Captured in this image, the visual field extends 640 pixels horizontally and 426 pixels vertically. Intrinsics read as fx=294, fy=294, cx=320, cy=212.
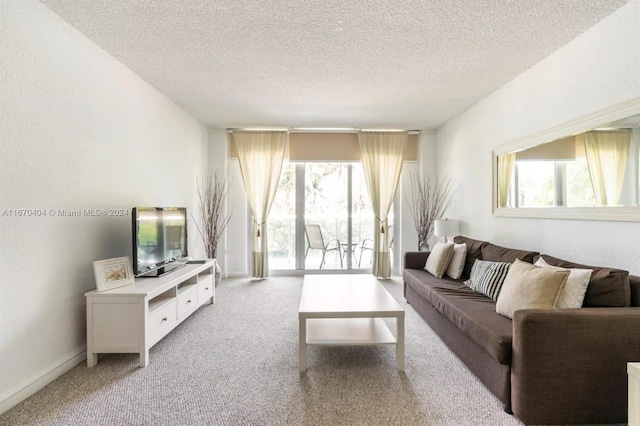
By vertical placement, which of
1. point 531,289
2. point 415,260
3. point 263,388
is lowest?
point 263,388

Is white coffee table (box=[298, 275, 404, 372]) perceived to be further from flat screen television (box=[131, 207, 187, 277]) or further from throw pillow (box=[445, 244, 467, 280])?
flat screen television (box=[131, 207, 187, 277])

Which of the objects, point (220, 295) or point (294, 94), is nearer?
point (294, 94)

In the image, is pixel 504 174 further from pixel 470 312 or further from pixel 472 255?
pixel 470 312

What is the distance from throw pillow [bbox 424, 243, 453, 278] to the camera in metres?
3.24

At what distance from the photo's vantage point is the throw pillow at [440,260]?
324 centimetres

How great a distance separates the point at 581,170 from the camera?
7.51ft

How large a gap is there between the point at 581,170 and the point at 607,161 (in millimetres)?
199

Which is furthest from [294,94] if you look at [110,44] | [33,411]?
[33,411]

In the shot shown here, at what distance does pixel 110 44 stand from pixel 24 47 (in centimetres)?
68

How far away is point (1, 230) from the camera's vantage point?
5.60ft

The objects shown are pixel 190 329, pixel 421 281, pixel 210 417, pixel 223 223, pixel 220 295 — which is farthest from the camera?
pixel 223 223

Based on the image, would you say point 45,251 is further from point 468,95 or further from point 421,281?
point 468,95

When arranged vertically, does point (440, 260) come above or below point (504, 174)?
below

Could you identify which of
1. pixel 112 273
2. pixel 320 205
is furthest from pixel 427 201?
pixel 112 273
